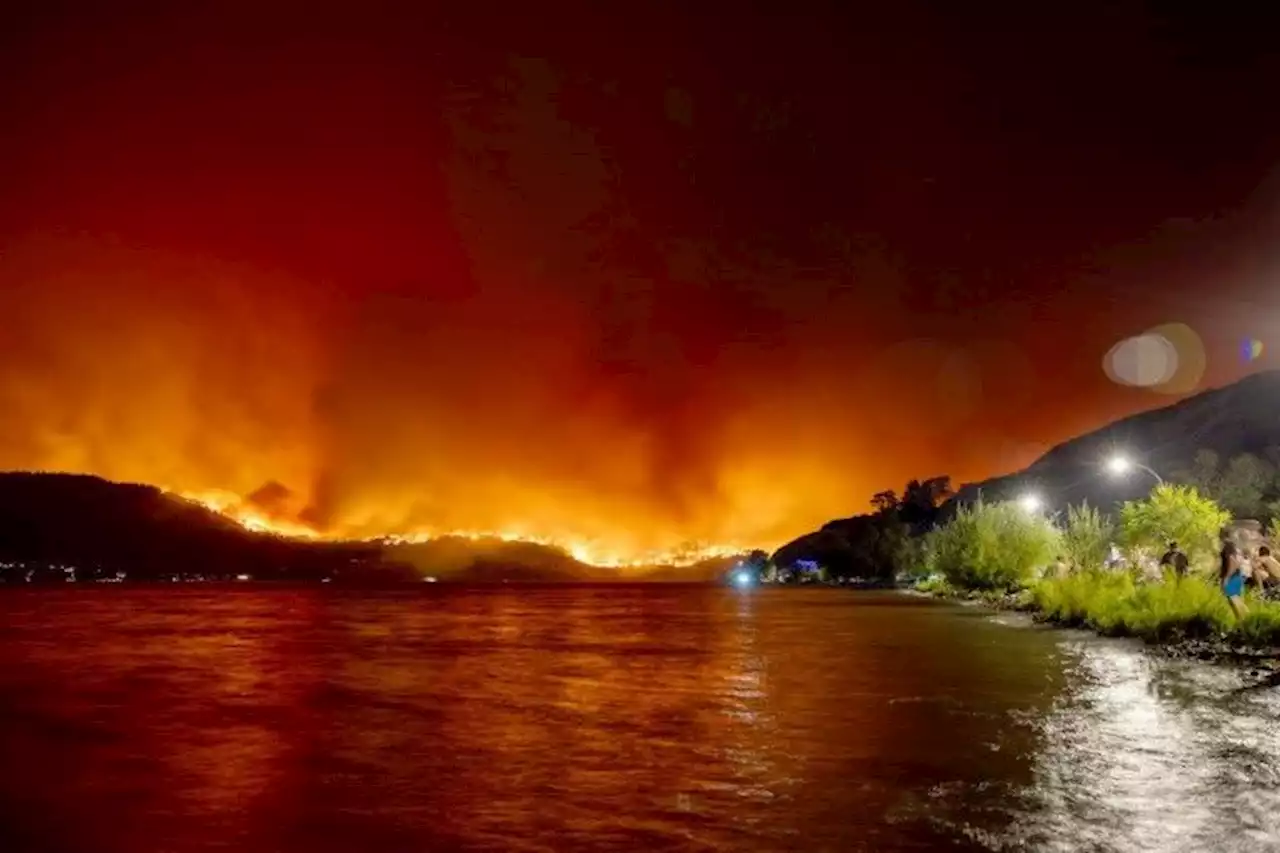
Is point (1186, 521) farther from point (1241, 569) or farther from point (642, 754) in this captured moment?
point (642, 754)

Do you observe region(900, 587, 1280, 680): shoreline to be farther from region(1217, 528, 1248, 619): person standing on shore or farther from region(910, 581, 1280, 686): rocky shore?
region(1217, 528, 1248, 619): person standing on shore

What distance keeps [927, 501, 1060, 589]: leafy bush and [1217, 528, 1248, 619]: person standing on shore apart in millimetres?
48737

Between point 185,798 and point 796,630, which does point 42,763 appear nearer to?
point 185,798

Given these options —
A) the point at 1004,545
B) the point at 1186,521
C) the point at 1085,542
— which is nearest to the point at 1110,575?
the point at 1186,521

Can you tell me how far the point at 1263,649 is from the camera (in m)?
37.0

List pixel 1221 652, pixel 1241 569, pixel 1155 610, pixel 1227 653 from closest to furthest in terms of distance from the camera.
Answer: pixel 1227 653 < pixel 1221 652 < pixel 1241 569 < pixel 1155 610

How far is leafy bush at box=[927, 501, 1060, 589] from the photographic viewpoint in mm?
91250

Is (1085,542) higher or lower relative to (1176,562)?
higher

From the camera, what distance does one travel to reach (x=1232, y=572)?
3766 centimetres

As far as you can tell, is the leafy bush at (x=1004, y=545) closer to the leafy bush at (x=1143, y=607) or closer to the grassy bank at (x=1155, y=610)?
the grassy bank at (x=1155, y=610)

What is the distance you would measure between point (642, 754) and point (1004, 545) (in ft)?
262

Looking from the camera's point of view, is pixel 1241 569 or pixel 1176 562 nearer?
pixel 1241 569

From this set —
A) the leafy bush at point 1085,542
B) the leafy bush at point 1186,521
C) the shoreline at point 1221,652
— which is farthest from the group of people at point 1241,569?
the leafy bush at point 1085,542

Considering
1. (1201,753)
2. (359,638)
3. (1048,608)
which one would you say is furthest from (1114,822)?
(1048,608)
